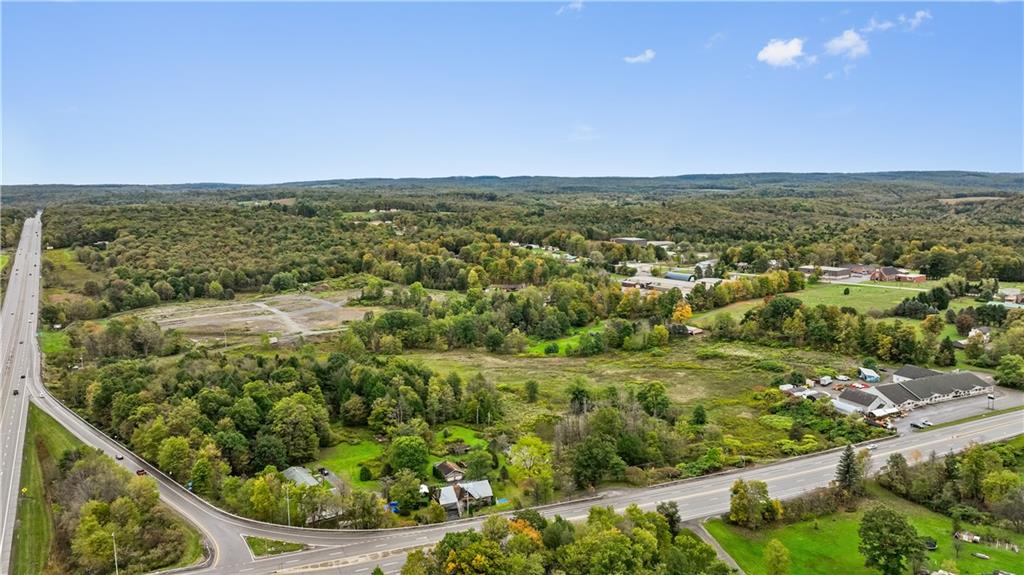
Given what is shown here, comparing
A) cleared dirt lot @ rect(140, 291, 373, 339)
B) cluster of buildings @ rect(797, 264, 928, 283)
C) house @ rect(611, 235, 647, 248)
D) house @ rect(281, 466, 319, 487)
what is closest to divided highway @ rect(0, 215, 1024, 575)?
house @ rect(281, 466, 319, 487)

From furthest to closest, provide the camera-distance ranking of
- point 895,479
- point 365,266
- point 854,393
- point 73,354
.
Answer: point 365,266 → point 73,354 → point 854,393 → point 895,479

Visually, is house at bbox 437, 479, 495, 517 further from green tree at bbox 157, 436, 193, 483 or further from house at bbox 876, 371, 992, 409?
house at bbox 876, 371, 992, 409

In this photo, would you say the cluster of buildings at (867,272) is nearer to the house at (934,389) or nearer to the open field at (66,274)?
the house at (934,389)

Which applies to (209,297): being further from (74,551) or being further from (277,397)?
(74,551)

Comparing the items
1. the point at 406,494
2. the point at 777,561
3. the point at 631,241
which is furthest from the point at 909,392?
the point at 631,241

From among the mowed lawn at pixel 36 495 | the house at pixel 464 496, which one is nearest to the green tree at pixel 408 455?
the house at pixel 464 496

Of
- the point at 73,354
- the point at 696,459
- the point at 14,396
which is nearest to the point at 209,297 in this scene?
the point at 73,354

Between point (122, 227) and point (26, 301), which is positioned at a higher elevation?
point (122, 227)
